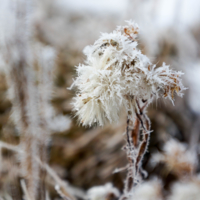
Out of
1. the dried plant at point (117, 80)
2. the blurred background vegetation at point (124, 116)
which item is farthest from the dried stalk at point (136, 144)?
the blurred background vegetation at point (124, 116)

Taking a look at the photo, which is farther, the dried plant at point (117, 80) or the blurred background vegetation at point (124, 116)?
the blurred background vegetation at point (124, 116)

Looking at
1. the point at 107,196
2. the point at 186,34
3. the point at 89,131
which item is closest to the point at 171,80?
the point at 107,196

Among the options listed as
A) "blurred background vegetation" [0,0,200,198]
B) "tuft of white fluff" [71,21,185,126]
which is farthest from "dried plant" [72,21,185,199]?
"blurred background vegetation" [0,0,200,198]

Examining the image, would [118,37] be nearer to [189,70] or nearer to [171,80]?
[171,80]

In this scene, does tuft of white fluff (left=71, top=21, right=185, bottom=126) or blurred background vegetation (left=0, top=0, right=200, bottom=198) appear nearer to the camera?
tuft of white fluff (left=71, top=21, right=185, bottom=126)

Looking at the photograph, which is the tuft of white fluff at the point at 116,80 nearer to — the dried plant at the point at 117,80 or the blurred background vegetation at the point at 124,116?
the dried plant at the point at 117,80

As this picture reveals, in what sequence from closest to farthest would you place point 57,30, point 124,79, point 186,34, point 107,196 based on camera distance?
point 124,79 → point 107,196 → point 186,34 → point 57,30

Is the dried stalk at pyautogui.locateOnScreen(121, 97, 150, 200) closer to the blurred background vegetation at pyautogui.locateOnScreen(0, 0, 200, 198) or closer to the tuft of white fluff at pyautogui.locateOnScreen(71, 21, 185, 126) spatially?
the tuft of white fluff at pyautogui.locateOnScreen(71, 21, 185, 126)

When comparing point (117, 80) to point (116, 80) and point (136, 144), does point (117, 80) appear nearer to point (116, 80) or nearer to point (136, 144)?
point (116, 80)
